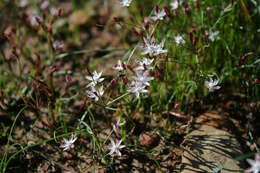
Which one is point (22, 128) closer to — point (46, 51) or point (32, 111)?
point (32, 111)

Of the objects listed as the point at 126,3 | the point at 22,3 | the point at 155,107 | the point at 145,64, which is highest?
the point at 126,3

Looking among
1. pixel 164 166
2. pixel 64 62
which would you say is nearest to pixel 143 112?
pixel 164 166

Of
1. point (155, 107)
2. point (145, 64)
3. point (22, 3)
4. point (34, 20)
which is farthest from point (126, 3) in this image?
point (22, 3)

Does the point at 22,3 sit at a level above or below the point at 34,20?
above

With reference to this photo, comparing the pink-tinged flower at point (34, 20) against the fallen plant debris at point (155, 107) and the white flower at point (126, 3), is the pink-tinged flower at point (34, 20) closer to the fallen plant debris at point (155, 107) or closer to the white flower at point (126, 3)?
the fallen plant debris at point (155, 107)

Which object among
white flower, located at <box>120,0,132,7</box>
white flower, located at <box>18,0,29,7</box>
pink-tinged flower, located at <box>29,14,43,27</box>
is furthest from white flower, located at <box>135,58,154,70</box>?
white flower, located at <box>18,0,29,7</box>

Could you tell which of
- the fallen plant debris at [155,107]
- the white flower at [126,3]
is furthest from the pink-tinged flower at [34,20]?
the white flower at [126,3]

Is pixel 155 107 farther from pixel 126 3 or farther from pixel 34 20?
pixel 34 20

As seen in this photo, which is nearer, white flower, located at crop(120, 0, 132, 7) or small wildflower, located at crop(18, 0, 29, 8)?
white flower, located at crop(120, 0, 132, 7)

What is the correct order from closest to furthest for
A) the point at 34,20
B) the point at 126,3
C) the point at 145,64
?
1. the point at 145,64
2. the point at 126,3
3. the point at 34,20

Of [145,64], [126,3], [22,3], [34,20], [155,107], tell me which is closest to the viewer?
[145,64]

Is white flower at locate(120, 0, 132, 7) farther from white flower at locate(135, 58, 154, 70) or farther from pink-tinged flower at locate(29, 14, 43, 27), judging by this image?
pink-tinged flower at locate(29, 14, 43, 27)
